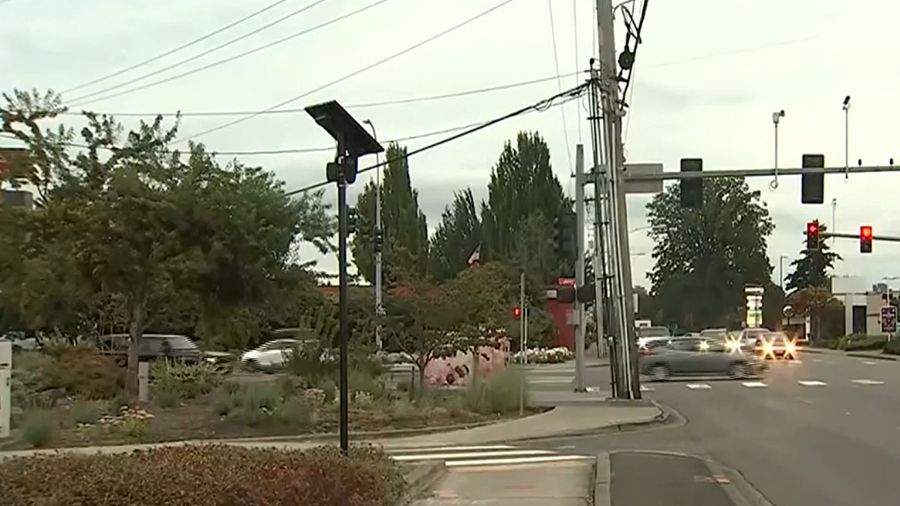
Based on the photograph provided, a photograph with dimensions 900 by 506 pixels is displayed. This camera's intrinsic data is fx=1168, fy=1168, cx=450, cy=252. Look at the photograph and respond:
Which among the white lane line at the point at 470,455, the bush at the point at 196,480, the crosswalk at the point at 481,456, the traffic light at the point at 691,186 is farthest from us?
the traffic light at the point at 691,186

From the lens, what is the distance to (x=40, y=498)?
29.0 ft

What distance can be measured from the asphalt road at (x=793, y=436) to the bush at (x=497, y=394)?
146 inches

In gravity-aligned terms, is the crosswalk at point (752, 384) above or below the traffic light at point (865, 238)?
below

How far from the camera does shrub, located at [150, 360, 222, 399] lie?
25.4 metres

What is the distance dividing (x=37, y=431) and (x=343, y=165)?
9179mm

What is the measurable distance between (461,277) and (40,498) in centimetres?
2362

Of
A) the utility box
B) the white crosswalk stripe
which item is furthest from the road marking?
the utility box

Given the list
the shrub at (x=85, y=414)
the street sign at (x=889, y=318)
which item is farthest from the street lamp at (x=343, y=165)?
the street sign at (x=889, y=318)

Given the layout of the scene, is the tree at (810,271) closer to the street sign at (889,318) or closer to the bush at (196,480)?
the street sign at (889,318)

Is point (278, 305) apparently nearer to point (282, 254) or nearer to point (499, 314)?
point (282, 254)

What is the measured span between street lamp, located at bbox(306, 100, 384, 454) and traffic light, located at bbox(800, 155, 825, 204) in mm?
19216

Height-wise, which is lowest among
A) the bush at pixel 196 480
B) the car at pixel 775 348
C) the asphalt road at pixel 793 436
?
the car at pixel 775 348

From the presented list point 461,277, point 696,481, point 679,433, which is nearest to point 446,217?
point 461,277

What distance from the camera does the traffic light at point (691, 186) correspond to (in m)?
28.3
